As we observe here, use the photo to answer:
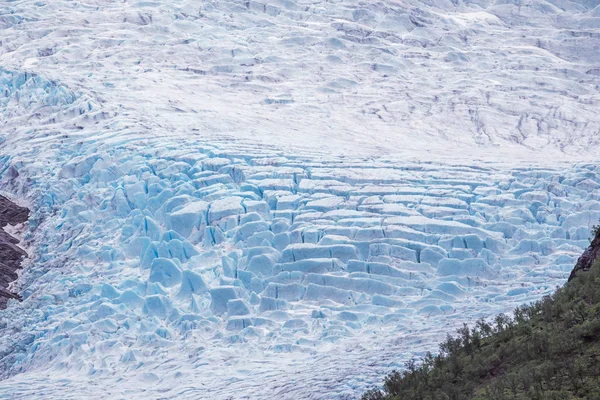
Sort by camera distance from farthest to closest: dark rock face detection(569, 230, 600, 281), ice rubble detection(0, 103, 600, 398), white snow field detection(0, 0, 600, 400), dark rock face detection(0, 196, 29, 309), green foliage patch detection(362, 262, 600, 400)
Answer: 1. dark rock face detection(0, 196, 29, 309)
2. ice rubble detection(0, 103, 600, 398)
3. white snow field detection(0, 0, 600, 400)
4. dark rock face detection(569, 230, 600, 281)
5. green foliage patch detection(362, 262, 600, 400)

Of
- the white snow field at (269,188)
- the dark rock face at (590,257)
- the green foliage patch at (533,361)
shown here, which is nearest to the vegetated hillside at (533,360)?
the green foliage patch at (533,361)

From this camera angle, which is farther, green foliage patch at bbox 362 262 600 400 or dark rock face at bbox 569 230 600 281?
dark rock face at bbox 569 230 600 281

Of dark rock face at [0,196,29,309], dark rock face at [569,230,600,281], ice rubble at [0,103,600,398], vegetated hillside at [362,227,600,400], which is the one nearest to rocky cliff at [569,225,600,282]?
dark rock face at [569,230,600,281]

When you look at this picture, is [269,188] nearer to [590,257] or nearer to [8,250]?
[8,250]

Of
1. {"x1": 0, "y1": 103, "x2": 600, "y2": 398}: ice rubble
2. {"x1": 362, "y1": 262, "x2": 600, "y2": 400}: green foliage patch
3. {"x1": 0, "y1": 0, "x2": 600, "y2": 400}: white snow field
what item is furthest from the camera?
{"x1": 0, "y1": 103, "x2": 600, "y2": 398}: ice rubble

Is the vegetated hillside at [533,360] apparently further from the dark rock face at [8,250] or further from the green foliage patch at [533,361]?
the dark rock face at [8,250]

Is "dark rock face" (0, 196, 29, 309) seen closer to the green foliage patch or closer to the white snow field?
the white snow field
